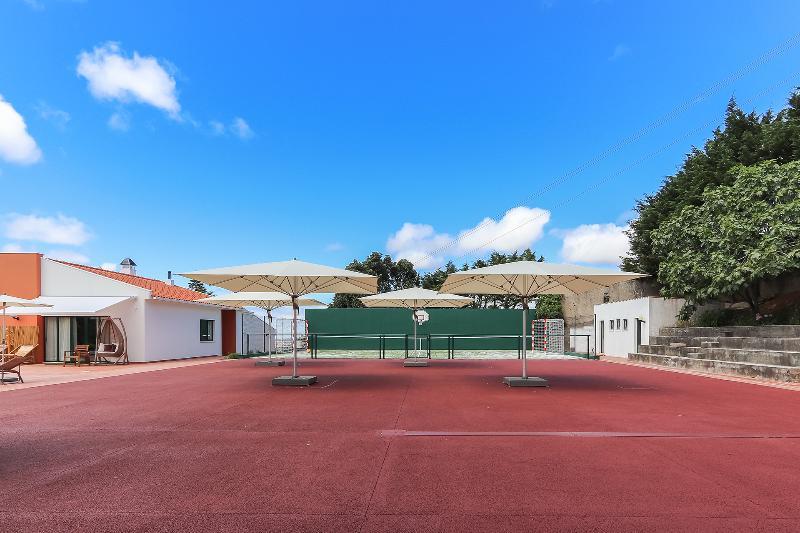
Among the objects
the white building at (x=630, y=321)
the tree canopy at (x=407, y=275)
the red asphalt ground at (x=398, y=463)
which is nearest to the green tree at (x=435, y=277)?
the tree canopy at (x=407, y=275)

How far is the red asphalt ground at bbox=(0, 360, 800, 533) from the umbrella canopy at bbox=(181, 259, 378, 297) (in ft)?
8.07

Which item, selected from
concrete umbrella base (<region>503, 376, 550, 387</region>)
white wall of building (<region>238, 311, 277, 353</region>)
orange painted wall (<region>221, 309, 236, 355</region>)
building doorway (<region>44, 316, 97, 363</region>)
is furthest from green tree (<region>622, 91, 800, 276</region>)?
building doorway (<region>44, 316, 97, 363</region>)

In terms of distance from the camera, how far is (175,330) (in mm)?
22406

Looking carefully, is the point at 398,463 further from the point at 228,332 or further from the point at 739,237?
the point at 228,332

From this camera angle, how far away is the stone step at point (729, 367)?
41.3 ft

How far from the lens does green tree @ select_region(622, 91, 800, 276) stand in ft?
63.8

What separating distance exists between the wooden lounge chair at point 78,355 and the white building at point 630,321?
20.8 meters

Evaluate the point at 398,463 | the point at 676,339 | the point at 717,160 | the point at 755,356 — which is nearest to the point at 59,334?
the point at 398,463

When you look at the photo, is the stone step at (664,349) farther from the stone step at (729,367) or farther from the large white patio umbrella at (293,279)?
the large white patio umbrella at (293,279)

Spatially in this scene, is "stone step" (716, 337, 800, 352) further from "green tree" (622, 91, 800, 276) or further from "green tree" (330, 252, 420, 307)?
"green tree" (330, 252, 420, 307)

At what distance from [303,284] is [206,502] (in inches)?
324

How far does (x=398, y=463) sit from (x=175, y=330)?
19734mm

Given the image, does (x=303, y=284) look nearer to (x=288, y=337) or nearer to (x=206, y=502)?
(x=206, y=502)

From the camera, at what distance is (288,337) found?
1123 inches
